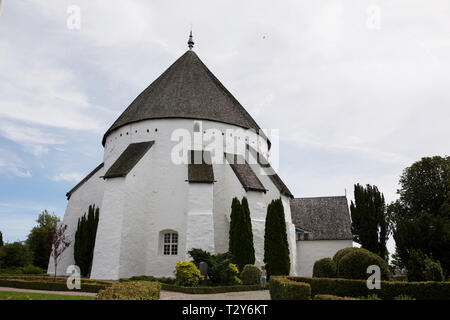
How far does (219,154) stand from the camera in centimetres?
2172

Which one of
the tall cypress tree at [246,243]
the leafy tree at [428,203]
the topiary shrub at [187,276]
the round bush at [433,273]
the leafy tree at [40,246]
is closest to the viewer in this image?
the round bush at [433,273]

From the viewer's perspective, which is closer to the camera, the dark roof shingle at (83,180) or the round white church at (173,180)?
the round white church at (173,180)

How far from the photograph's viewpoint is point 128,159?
2055 centimetres

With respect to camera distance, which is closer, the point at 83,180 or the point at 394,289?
the point at 394,289

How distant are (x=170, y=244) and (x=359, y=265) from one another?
1111 centimetres

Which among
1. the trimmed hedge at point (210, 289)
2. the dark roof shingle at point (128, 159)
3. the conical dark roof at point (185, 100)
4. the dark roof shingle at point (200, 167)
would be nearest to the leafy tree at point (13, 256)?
the conical dark roof at point (185, 100)

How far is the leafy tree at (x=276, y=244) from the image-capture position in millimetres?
18164

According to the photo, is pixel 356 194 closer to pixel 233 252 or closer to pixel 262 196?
pixel 262 196

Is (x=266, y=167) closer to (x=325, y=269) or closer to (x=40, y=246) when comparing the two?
(x=325, y=269)

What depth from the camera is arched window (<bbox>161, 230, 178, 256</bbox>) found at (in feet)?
65.0

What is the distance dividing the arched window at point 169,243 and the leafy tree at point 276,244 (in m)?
5.10

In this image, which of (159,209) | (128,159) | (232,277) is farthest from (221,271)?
(128,159)

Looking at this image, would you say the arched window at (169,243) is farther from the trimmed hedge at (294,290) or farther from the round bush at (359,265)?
the trimmed hedge at (294,290)

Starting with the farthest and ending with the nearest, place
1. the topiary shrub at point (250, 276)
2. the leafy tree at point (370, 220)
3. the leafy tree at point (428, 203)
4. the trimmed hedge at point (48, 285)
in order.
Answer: the leafy tree at point (428, 203) → the leafy tree at point (370, 220) → the topiary shrub at point (250, 276) → the trimmed hedge at point (48, 285)
